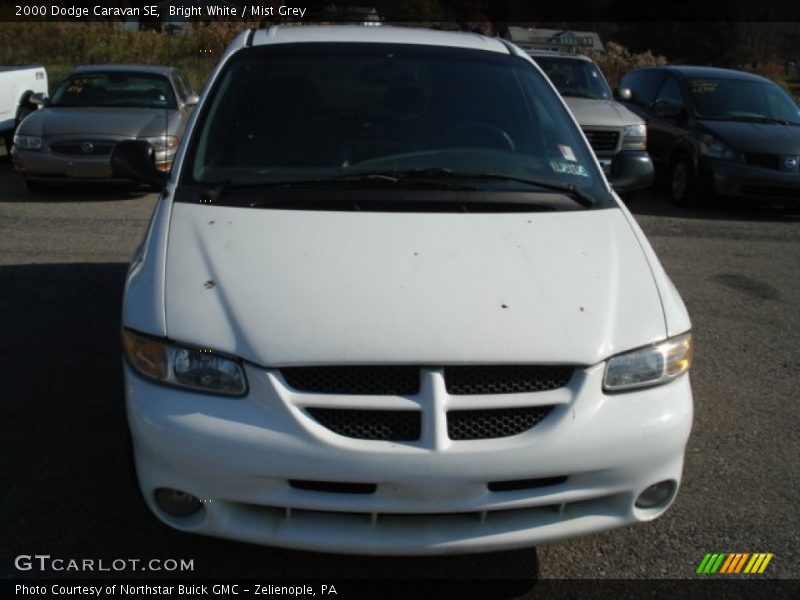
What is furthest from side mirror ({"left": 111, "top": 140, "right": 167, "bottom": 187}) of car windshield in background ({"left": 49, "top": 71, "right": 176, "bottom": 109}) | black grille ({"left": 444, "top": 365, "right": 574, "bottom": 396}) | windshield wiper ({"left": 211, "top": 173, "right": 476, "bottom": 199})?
car windshield in background ({"left": 49, "top": 71, "right": 176, "bottom": 109})

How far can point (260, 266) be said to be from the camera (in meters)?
3.33

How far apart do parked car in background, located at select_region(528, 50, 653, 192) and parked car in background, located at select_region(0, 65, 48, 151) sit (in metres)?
7.25

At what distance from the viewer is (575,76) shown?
1258cm

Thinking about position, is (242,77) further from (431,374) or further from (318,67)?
(431,374)

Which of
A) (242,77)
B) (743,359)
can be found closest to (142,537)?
(242,77)

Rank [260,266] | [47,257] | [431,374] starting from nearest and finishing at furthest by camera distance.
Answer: [431,374] → [260,266] → [47,257]

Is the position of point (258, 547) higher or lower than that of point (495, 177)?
lower

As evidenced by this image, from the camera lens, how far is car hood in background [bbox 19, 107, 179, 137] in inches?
412

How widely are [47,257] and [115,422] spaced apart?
12.0 ft

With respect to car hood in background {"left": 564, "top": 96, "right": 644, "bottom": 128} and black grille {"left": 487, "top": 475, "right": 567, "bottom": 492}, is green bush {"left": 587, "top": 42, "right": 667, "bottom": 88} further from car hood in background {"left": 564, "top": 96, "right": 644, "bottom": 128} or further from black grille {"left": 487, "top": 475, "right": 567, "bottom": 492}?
black grille {"left": 487, "top": 475, "right": 567, "bottom": 492}

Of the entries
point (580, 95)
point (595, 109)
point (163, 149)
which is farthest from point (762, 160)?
point (163, 149)

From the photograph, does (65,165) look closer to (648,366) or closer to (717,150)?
(717,150)

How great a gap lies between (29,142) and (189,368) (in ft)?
27.7

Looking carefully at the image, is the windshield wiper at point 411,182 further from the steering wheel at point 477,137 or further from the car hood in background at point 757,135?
the car hood in background at point 757,135
